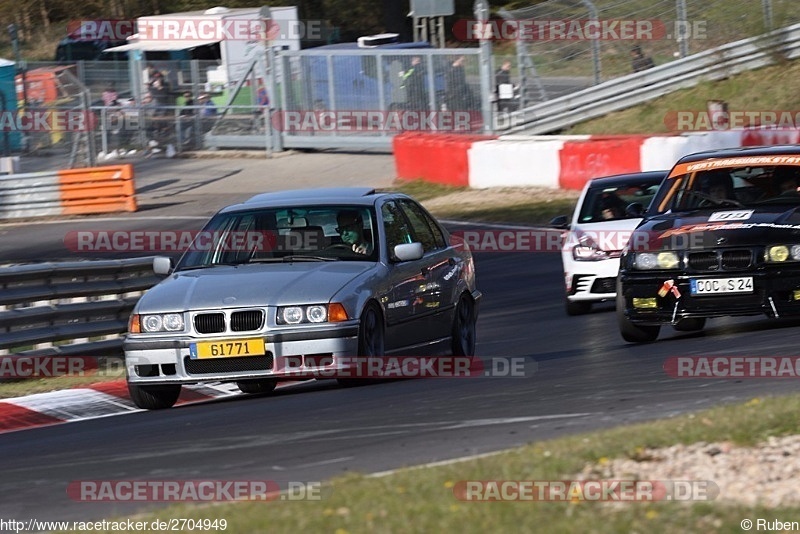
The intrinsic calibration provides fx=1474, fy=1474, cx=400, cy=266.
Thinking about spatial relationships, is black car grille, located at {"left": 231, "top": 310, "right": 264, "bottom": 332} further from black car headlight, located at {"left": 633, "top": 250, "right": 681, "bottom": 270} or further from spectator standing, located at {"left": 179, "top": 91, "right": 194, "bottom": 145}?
spectator standing, located at {"left": 179, "top": 91, "right": 194, "bottom": 145}

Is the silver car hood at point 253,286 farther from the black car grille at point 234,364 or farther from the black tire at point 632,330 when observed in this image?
the black tire at point 632,330

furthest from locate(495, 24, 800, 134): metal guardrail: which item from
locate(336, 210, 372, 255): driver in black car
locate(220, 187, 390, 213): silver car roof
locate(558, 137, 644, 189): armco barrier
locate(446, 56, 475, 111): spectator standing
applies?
locate(336, 210, 372, 255): driver in black car

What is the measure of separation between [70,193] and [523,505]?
25219 millimetres

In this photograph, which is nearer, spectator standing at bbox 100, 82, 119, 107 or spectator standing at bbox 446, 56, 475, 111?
spectator standing at bbox 446, 56, 475, 111

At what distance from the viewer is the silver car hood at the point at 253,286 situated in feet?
31.4

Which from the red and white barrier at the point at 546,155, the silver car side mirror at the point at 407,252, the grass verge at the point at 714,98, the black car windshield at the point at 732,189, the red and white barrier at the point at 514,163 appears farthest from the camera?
the grass verge at the point at 714,98

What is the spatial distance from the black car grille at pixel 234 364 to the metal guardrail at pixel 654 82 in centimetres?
2240

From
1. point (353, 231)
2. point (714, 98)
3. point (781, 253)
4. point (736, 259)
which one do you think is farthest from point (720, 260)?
point (714, 98)

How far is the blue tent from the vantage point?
34.9 metres

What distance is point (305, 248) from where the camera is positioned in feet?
34.3

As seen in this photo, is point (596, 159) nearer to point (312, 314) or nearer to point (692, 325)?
point (692, 325)

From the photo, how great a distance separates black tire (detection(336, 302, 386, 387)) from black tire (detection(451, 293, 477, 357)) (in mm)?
1270

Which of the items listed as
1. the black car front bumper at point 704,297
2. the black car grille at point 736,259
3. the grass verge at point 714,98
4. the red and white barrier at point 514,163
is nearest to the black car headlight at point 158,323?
the black car front bumper at point 704,297

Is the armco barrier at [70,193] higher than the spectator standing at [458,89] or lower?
lower
